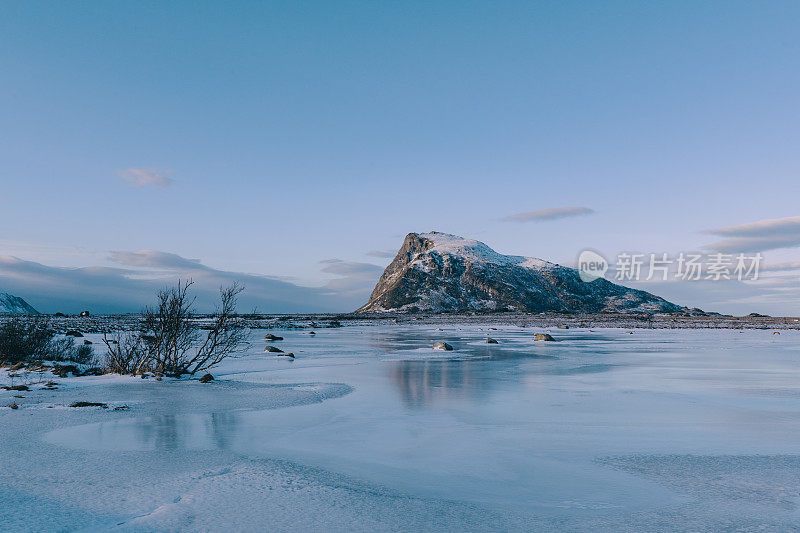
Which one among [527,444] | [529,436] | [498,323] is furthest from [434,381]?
[498,323]

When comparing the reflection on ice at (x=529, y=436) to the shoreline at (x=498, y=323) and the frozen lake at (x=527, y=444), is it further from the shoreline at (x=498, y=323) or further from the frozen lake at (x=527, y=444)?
the shoreline at (x=498, y=323)

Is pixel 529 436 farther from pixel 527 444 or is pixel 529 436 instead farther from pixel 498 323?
pixel 498 323

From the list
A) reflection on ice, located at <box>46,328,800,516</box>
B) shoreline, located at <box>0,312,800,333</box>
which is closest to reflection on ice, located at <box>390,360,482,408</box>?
reflection on ice, located at <box>46,328,800,516</box>

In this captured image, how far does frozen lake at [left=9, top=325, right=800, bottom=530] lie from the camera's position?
577 centimetres

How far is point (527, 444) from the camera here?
8.68m

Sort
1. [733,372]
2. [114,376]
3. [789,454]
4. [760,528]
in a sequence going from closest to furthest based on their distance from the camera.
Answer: [760,528], [789,454], [114,376], [733,372]

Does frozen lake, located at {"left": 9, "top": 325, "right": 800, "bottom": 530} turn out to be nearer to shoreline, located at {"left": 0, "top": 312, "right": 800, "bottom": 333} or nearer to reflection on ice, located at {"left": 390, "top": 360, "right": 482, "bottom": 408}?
reflection on ice, located at {"left": 390, "top": 360, "right": 482, "bottom": 408}

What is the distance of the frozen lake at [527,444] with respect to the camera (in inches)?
227

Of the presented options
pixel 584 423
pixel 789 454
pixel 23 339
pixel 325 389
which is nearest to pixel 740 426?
pixel 789 454

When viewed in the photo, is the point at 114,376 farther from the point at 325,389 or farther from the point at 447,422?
the point at 447,422

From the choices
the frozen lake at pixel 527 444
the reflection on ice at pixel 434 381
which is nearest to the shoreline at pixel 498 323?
the reflection on ice at pixel 434 381

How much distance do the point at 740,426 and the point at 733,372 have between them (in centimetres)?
1129

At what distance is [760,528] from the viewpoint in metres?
5.12

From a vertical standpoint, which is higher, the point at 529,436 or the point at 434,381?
the point at 529,436
